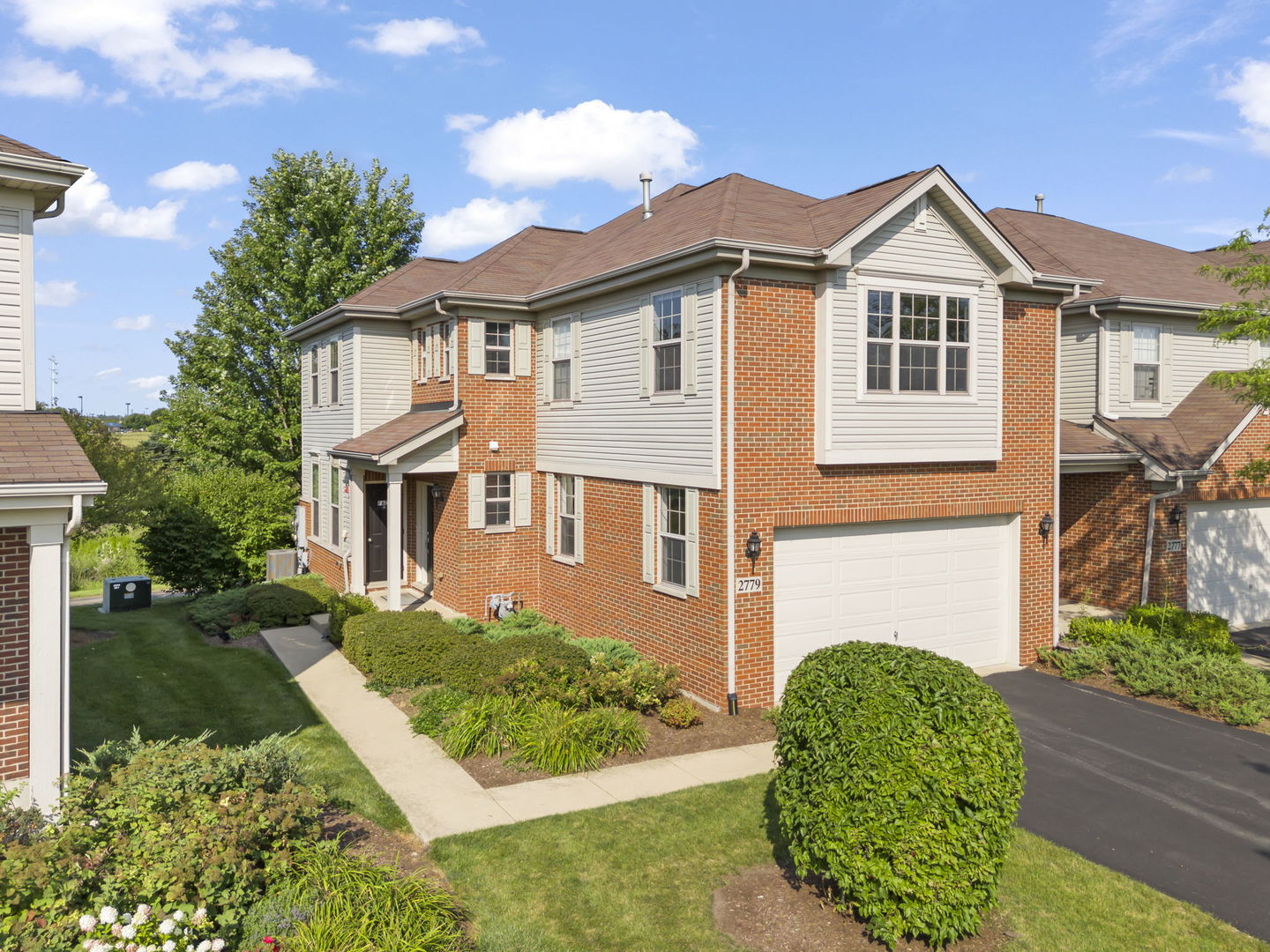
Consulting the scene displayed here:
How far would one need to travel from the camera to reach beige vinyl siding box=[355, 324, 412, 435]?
1888cm

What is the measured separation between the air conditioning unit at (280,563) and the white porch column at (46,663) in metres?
14.9

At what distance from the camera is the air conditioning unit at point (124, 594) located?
1997cm

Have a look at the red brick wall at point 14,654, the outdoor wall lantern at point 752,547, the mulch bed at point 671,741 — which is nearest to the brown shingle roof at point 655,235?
the outdoor wall lantern at point 752,547

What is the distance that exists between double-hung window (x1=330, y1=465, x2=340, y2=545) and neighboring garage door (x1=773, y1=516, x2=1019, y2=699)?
12.6 m

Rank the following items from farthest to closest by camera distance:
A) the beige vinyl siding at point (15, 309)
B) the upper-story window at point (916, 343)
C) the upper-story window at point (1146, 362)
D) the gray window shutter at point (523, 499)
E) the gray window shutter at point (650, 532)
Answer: the upper-story window at point (1146, 362), the gray window shutter at point (523, 499), the gray window shutter at point (650, 532), the upper-story window at point (916, 343), the beige vinyl siding at point (15, 309)

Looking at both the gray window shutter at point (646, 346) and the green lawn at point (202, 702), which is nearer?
the green lawn at point (202, 702)

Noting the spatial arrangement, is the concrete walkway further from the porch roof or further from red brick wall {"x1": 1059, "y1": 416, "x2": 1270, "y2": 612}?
red brick wall {"x1": 1059, "y1": 416, "x2": 1270, "y2": 612}

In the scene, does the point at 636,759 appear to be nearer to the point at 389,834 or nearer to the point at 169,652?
the point at 389,834

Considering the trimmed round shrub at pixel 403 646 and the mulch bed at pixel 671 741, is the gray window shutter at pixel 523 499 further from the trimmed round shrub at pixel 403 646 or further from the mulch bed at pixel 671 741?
the mulch bed at pixel 671 741

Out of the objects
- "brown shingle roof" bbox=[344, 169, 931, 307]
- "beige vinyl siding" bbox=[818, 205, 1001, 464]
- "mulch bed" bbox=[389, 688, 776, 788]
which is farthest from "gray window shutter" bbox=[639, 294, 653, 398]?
"mulch bed" bbox=[389, 688, 776, 788]

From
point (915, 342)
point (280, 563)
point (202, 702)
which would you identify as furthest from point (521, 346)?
point (280, 563)

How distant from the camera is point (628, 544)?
13805mm

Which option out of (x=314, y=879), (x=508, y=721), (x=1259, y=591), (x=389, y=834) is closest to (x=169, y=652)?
(x=508, y=721)

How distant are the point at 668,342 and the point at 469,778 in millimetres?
6530
